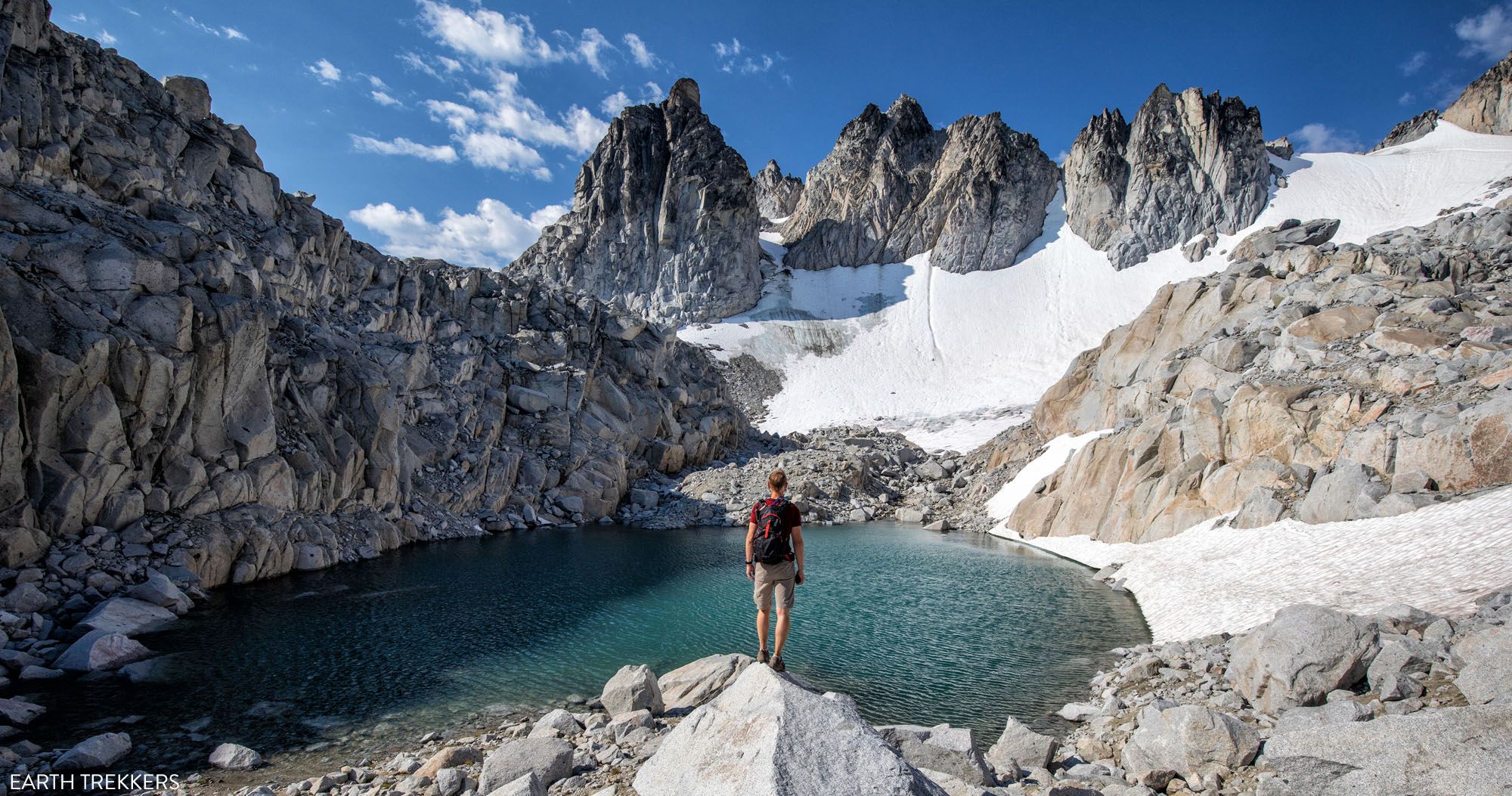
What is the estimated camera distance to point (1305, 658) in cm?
907

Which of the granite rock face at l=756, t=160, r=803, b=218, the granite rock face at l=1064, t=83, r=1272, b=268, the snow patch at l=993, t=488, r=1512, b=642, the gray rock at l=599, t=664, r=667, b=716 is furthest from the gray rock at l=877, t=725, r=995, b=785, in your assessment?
the granite rock face at l=756, t=160, r=803, b=218

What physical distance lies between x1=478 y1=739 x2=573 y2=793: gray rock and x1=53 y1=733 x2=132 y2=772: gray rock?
6064 mm

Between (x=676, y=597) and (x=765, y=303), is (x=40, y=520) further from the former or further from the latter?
(x=765, y=303)

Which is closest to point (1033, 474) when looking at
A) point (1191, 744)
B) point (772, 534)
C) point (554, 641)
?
point (554, 641)

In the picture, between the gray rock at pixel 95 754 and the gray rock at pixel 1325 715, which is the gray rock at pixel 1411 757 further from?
the gray rock at pixel 95 754

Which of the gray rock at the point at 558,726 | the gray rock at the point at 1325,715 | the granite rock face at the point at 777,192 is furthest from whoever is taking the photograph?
the granite rock face at the point at 777,192

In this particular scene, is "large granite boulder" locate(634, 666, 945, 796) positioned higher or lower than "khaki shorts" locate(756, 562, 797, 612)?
lower

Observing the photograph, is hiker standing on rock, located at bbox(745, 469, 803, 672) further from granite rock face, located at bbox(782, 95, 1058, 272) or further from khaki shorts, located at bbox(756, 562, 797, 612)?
granite rock face, located at bbox(782, 95, 1058, 272)

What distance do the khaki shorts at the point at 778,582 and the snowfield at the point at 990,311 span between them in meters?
55.1

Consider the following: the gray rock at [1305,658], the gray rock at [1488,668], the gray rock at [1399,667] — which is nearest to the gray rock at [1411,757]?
the gray rock at [1488,668]

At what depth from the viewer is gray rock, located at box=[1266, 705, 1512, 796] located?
5129 mm

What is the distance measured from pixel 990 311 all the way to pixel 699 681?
91123 mm

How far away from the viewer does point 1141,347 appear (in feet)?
120

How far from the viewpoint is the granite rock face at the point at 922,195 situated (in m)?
104
